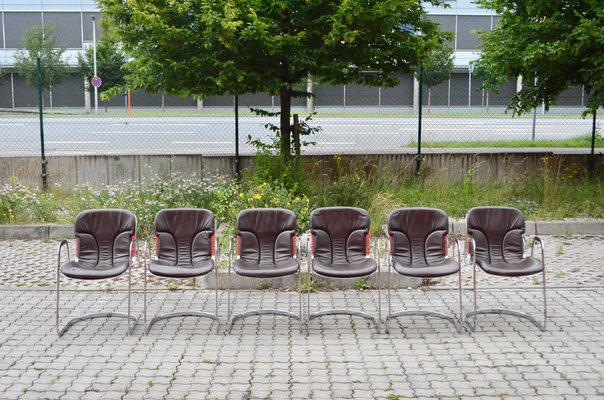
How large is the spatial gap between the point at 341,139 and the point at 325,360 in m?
11.5

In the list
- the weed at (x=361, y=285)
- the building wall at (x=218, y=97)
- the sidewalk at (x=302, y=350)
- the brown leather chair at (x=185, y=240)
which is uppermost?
the building wall at (x=218, y=97)

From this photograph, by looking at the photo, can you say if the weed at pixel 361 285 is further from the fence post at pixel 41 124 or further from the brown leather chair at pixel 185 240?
the fence post at pixel 41 124

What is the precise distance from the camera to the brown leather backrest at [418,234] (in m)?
7.38

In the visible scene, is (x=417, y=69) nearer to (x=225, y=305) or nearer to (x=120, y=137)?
(x=225, y=305)

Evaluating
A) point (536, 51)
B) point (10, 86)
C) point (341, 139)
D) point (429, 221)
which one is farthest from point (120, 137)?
point (429, 221)

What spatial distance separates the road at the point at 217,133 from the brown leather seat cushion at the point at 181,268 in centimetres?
645

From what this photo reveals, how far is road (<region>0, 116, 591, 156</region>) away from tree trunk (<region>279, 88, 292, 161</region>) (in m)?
1.24

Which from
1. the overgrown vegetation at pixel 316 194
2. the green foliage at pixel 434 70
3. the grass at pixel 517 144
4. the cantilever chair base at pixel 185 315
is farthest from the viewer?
the grass at pixel 517 144

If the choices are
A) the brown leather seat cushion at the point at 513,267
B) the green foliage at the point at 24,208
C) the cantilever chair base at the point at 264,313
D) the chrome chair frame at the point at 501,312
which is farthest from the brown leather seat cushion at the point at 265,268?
the green foliage at the point at 24,208

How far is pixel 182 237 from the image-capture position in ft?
24.3

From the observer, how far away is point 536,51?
11102 millimetres

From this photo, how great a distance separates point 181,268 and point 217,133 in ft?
36.8

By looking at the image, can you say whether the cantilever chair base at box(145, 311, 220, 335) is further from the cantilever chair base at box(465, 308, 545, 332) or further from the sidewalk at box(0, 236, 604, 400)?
the cantilever chair base at box(465, 308, 545, 332)

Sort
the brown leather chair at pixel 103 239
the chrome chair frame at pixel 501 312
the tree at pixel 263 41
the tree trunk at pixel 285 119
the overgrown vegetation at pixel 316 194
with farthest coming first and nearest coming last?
the tree trunk at pixel 285 119
the tree at pixel 263 41
the overgrown vegetation at pixel 316 194
the brown leather chair at pixel 103 239
the chrome chair frame at pixel 501 312
